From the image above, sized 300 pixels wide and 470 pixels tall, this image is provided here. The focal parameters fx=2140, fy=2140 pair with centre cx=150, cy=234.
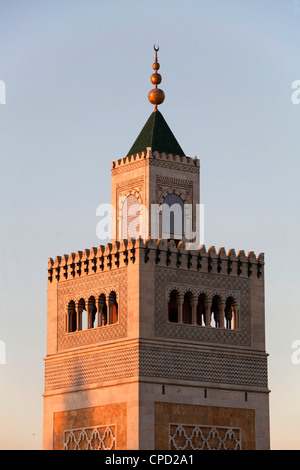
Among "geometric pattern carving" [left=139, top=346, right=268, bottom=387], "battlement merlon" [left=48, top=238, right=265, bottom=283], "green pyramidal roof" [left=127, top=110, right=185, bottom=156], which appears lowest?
"geometric pattern carving" [left=139, top=346, right=268, bottom=387]

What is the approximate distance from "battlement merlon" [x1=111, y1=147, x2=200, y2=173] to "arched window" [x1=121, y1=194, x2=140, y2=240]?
3.80 ft

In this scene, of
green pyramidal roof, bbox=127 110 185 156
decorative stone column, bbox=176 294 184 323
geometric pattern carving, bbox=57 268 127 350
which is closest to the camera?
geometric pattern carving, bbox=57 268 127 350

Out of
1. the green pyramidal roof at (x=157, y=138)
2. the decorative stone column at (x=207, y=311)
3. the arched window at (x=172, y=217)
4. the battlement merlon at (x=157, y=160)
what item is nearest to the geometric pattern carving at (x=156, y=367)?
the decorative stone column at (x=207, y=311)

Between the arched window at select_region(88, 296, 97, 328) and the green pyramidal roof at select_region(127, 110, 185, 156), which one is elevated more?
the green pyramidal roof at select_region(127, 110, 185, 156)

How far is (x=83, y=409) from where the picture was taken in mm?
64250

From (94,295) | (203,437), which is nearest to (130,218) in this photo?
(94,295)

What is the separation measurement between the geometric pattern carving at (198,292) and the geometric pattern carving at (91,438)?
3318 mm

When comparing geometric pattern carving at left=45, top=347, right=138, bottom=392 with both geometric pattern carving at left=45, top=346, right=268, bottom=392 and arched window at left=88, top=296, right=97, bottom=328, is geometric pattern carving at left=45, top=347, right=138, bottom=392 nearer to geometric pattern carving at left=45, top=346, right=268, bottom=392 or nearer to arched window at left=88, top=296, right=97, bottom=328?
geometric pattern carving at left=45, top=346, right=268, bottom=392

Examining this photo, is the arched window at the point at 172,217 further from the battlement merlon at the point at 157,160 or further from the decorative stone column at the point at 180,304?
the decorative stone column at the point at 180,304

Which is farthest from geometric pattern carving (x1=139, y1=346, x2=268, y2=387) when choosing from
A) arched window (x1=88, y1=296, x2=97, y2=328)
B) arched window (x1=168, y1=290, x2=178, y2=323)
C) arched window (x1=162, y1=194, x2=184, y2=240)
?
arched window (x1=162, y1=194, x2=184, y2=240)

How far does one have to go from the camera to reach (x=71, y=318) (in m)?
65.6

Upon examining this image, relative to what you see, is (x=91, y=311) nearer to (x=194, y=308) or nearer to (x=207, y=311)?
(x=194, y=308)

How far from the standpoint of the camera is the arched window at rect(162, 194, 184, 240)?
65062 mm

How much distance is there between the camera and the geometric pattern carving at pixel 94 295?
63250mm
